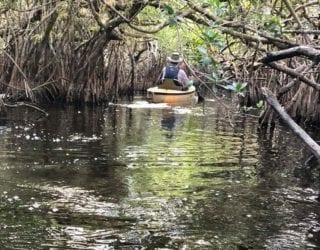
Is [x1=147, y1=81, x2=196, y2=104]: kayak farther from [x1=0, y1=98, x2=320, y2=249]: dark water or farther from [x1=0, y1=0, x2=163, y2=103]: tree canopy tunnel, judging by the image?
[x1=0, y1=98, x2=320, y2=249]: dark water

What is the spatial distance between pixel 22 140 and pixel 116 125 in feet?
10.0

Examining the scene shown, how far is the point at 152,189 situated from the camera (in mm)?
6344

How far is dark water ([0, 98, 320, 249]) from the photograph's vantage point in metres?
4.81

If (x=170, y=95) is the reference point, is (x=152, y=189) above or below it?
below

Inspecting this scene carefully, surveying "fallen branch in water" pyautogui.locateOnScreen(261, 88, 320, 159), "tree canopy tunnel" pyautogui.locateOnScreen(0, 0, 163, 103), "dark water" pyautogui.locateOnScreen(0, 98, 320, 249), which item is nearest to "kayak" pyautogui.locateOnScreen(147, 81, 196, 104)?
"tree canopy tunnel" pyautogui.locateOnScreen(0, 0, 163, 103)

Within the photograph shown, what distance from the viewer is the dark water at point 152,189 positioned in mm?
4812

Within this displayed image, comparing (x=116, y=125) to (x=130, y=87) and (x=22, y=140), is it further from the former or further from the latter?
(x=130, y=87)

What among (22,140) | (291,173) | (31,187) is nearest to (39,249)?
(31,187)

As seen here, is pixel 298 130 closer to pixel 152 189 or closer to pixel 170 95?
pixel 152 189

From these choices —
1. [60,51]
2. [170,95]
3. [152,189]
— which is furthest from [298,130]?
[170,95]

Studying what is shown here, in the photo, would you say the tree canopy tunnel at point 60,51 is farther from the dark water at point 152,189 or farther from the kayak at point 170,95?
the dark water at point 152,189

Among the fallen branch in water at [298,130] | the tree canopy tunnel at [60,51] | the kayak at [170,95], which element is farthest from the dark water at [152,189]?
the kayak at [170,95]

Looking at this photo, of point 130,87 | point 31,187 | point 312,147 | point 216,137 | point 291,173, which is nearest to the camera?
point 312,147

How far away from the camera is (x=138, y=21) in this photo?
14.1 m
